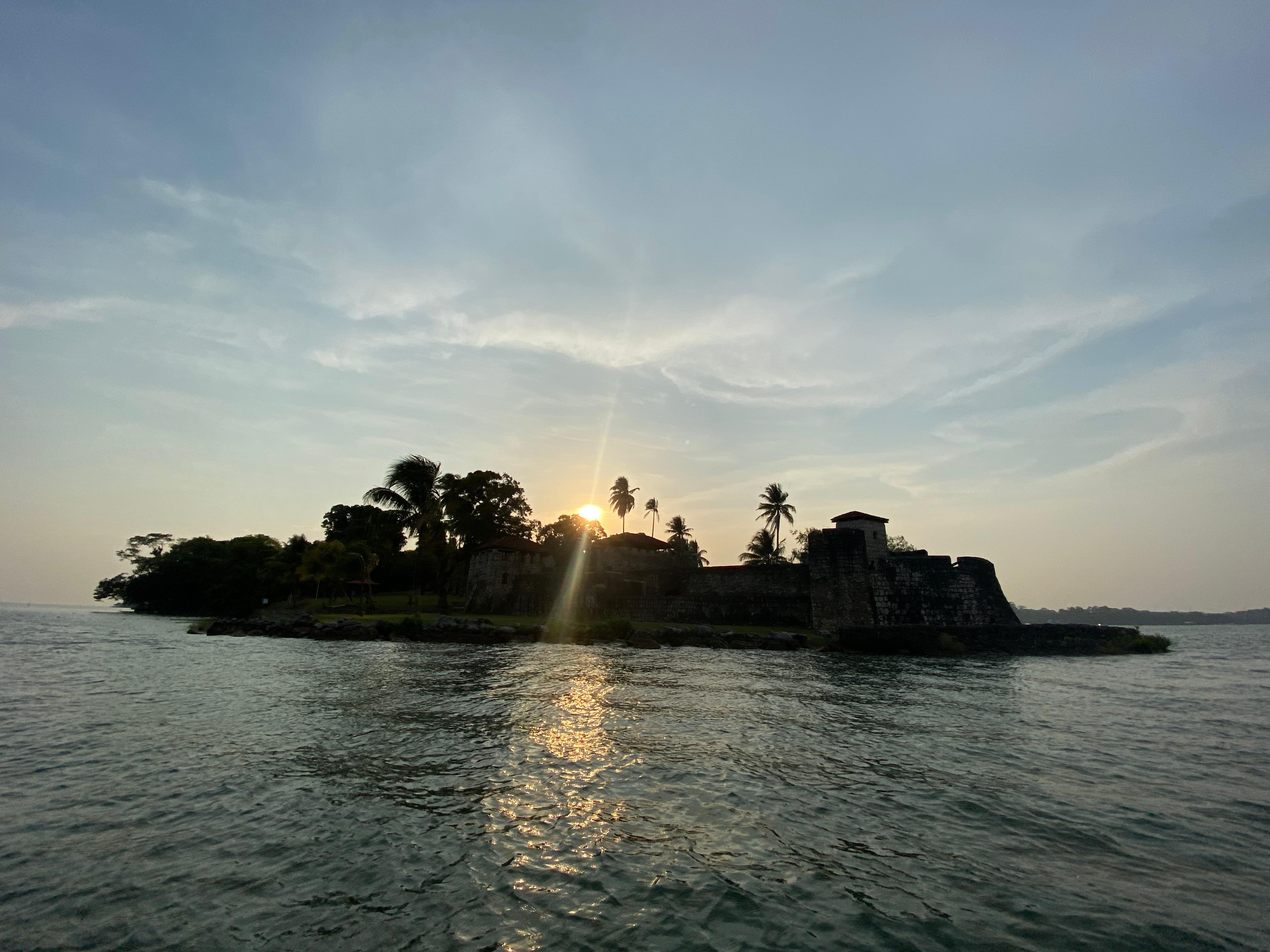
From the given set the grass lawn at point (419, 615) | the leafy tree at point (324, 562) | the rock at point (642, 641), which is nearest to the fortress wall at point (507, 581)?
the grass lawn at point (419, 615)

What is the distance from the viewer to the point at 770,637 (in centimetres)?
3253

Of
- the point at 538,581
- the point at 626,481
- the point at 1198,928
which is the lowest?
the point at 1198,928

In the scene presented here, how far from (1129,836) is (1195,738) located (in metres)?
7.78

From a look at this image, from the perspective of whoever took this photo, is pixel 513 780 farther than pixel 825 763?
No

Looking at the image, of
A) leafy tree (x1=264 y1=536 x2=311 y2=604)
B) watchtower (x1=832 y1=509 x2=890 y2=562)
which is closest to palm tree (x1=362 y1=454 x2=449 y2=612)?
leafy tree (x1=264 y1=536 x2=311 y2=604)

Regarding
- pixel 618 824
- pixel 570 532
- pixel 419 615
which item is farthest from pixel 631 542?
pixel 618 824

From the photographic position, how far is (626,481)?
271 ft

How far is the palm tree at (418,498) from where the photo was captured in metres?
48.7

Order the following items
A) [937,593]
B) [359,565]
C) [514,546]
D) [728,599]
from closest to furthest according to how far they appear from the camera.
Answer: [937,593] → [728,599] → [514,546] → [359,565]

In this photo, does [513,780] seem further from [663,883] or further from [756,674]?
[756,674]

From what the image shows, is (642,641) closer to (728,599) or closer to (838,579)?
(728,599)

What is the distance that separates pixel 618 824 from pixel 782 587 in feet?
116

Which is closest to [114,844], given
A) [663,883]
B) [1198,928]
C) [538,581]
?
[663,883]

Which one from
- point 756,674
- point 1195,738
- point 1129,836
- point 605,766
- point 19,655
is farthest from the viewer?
point 19,655
